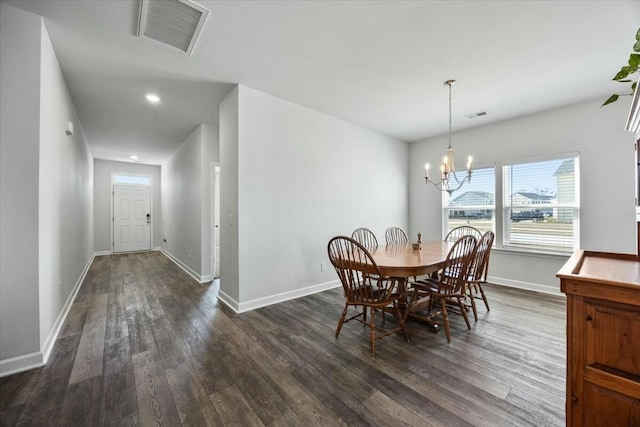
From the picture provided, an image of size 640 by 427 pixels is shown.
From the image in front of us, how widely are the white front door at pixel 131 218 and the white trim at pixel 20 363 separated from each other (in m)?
6.41

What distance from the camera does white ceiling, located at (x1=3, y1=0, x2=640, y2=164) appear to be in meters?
1.95

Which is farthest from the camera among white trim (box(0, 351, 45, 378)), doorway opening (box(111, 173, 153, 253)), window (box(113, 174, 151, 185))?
window (box(113, 174, 151, 185))

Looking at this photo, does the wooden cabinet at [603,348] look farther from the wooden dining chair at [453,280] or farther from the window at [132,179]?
the window at [132,179]

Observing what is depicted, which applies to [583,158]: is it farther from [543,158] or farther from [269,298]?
[269,298]

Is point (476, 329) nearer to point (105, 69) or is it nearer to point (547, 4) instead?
point (547, 4)

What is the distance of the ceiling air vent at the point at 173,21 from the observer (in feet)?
6.12

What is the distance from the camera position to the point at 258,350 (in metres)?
2.19

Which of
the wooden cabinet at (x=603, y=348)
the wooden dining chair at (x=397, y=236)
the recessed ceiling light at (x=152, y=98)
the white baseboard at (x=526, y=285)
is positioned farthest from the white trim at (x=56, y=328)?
the white baseboard at (x=526, y=285)

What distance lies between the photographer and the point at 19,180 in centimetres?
191

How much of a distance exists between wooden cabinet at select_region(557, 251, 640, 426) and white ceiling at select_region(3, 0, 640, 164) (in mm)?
2053

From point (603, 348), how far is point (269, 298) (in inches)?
116

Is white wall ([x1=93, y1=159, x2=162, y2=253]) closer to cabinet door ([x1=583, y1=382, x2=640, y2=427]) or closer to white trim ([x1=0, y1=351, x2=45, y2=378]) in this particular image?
white trim ([x1=0, y1=351, x2=45, y2=378])

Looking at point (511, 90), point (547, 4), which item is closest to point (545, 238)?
point (511, 90)

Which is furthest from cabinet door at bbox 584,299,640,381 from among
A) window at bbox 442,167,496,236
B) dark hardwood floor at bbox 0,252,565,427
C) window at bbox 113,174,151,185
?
window at bbox 113,174,151,185
